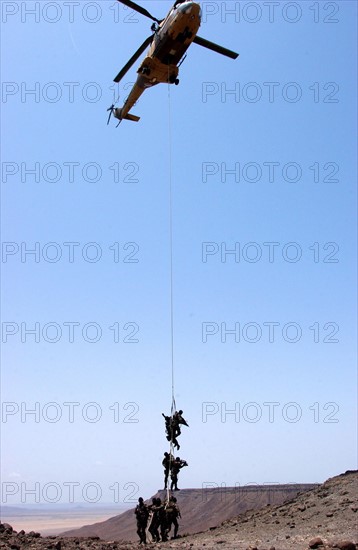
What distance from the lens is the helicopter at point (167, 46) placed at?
63.0 feet

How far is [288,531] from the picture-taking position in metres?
17.0

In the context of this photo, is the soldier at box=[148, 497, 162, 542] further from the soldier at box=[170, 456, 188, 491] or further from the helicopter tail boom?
the helicopter tail boom

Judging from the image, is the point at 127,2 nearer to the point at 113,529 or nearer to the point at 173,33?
the point at 173,33

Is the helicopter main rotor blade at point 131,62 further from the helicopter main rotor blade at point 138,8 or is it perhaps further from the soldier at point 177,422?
the soldier at point 177,422

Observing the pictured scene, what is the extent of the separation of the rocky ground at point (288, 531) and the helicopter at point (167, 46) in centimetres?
1581

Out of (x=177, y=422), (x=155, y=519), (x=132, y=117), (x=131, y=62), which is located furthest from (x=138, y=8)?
(x=155, y=519)

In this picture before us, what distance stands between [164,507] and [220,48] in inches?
678

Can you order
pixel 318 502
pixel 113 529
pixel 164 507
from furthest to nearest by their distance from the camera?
1. pixel 113 529
2. pixel 318 502
3. pixel 164 507

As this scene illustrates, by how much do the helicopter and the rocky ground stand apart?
51.9 ft

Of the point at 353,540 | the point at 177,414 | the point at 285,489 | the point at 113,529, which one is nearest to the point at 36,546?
the point at 177,414

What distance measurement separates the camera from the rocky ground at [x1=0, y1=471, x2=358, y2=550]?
14.9m

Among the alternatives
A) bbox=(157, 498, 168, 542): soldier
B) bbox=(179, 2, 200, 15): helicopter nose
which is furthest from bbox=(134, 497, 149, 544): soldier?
bbox=(179, 2, 200, 15): helicopter nose

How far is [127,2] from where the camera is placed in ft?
68.0

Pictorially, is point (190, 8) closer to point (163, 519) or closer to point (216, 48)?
point (216, 48)
